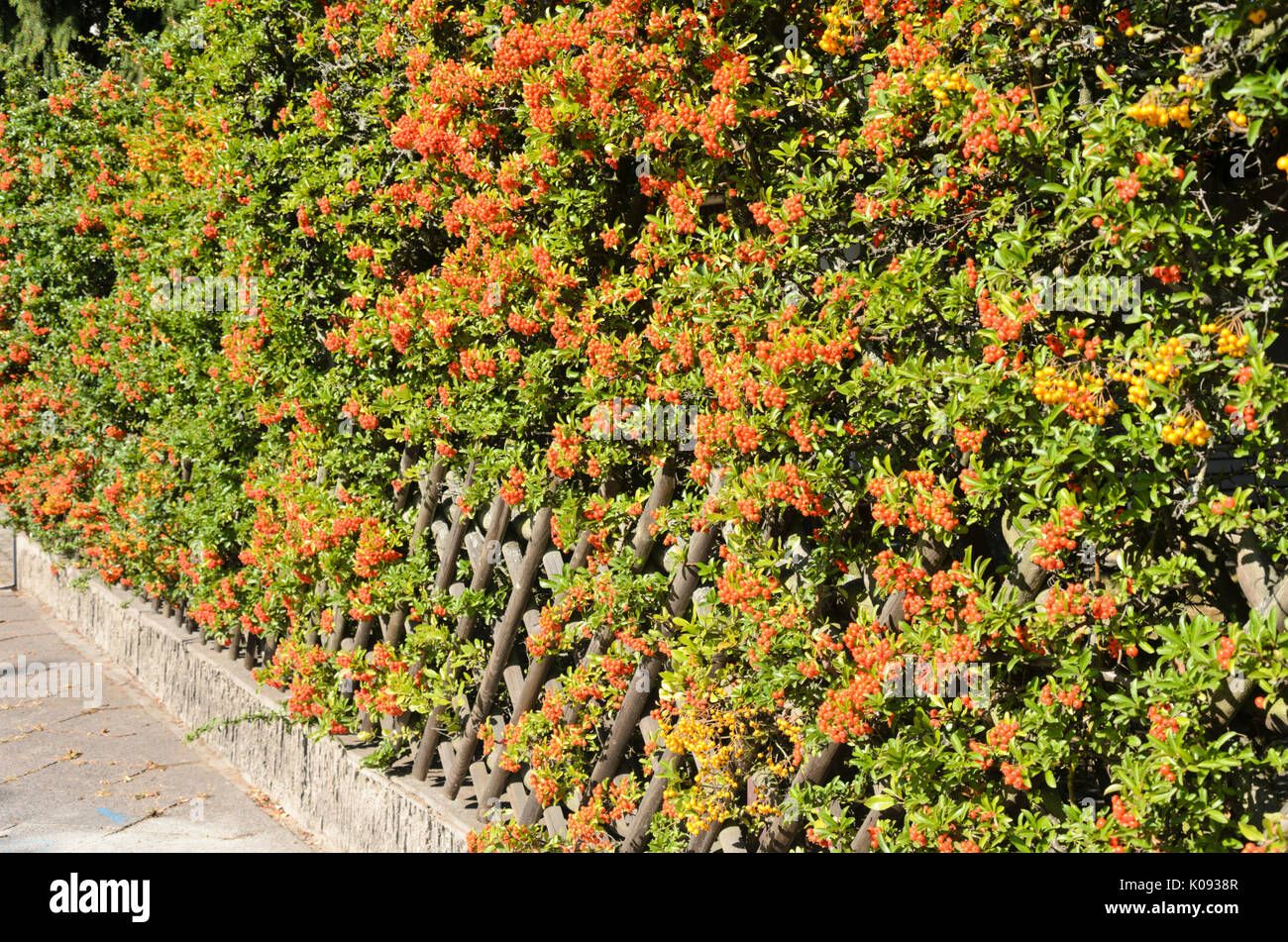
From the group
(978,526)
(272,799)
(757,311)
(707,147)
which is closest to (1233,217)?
(978,526)

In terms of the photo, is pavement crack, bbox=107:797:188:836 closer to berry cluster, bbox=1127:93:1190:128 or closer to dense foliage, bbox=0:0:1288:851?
dense foliage, bbox=0:0:1288:851

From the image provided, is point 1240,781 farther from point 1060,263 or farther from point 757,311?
point 757,311

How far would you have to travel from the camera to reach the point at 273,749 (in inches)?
202

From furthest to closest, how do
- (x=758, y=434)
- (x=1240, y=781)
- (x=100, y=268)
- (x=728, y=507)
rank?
1. (x=100, y=268)
2. (x=728, y=507)
3. (x=758, y=434)
4. (x=1240, y=781)

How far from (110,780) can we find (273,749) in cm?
88

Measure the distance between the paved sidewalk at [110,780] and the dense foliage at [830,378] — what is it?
76cm

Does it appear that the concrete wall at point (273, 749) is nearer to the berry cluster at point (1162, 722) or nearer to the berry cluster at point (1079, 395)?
the berry cluster at point (1162, 722)

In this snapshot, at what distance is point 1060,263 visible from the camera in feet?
7.03

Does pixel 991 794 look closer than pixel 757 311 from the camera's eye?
Yes

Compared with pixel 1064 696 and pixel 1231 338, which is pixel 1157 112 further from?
pixel 1064 696

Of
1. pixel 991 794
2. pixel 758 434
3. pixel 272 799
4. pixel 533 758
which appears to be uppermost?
pixel 758 434

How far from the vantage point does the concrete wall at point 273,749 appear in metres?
4.12

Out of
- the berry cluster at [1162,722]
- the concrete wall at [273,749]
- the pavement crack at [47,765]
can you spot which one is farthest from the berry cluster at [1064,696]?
the pavement crack at [47,765]

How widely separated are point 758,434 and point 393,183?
226 centimetres
